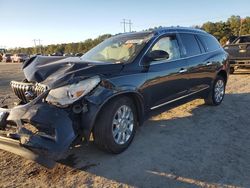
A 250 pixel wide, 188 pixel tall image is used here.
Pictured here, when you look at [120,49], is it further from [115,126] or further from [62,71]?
[115,126]

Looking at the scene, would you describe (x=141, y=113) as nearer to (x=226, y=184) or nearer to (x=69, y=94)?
(x=69, y=94)

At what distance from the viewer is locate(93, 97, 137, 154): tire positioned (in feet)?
13.4

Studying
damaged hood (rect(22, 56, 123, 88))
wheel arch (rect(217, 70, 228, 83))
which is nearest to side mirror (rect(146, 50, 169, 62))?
damaged hood (rect(22, 56, 123, 88))

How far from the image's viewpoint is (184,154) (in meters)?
4.44

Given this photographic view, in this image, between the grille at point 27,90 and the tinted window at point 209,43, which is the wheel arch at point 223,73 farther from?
the grille at point 27,90

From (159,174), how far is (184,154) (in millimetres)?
747

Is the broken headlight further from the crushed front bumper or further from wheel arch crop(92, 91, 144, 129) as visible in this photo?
wheel arch crop(92, 91, 144, 129)

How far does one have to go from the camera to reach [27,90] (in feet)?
13.9

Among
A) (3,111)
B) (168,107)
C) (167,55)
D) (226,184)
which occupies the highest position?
(167,55)

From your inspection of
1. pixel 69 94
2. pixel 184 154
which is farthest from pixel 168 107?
pixel 69 94

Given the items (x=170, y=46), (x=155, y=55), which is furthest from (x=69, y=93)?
(x=170, y=46)

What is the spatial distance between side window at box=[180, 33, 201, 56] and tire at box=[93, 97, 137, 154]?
2051 millimetres

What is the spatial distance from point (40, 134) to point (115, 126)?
3.62 feet

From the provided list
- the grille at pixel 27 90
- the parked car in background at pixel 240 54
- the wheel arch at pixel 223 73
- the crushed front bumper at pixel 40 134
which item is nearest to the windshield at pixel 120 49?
the grille at pixel 27 90
